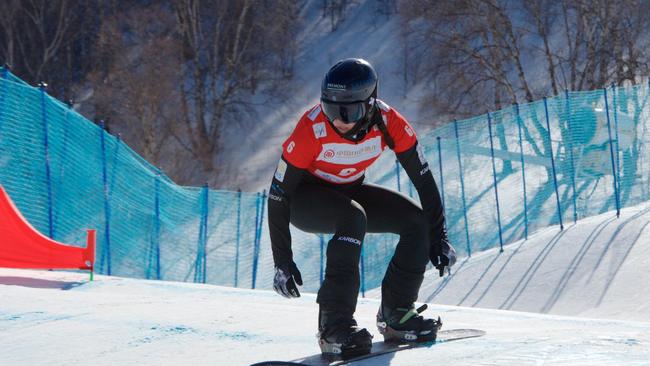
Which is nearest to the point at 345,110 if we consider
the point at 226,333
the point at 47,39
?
the point at 226,333

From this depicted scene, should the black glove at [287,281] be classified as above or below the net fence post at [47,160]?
below

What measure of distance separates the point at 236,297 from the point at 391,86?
2903 centimetres

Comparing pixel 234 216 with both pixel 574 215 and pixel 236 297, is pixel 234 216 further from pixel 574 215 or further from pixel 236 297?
pixel 236 297

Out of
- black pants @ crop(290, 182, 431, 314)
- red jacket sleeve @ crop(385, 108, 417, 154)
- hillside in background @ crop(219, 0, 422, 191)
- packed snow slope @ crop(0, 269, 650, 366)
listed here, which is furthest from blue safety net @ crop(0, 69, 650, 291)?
hillside in background @ crop(219, 0, 422, 191)

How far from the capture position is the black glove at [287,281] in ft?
14.4

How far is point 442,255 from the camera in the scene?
185 inches

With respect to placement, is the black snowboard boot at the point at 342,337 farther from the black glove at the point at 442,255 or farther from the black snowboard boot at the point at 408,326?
the black glove at the point at 442,255

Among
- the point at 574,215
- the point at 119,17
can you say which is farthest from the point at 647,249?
the point at 119,17

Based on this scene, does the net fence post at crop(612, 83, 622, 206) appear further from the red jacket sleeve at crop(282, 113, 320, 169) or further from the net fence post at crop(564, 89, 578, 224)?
the red jacket sleeve at crop(282, 113, 320, 169)

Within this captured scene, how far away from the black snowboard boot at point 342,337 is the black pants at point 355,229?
0.15 feet

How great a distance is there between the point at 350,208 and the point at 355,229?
0.42 ft

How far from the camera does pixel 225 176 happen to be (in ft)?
105

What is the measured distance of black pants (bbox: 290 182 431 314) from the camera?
173 inches

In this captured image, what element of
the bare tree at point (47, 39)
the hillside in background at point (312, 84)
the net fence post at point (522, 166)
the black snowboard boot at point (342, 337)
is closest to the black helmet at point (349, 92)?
the black snowboard boot at point (342, 337)
